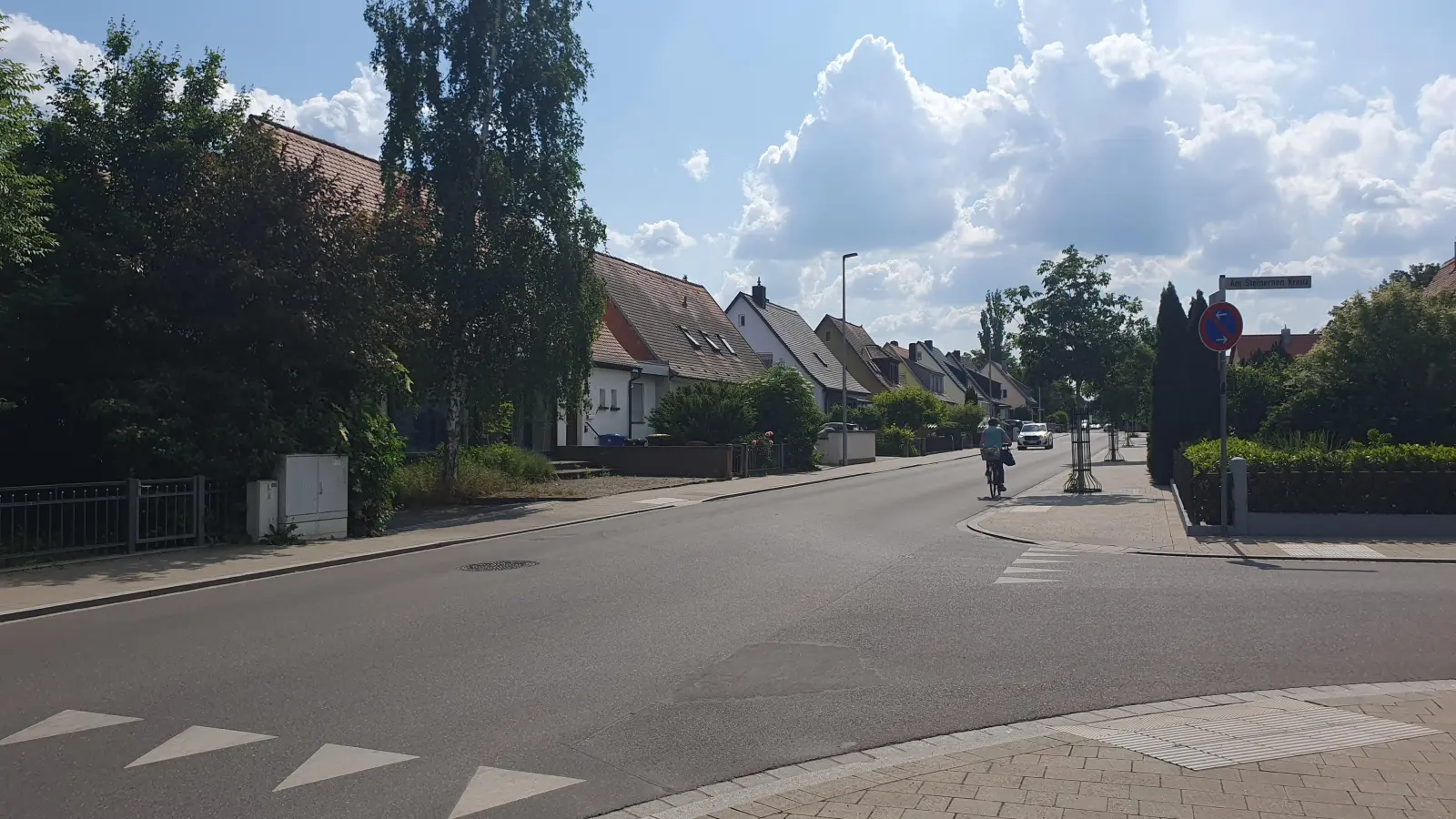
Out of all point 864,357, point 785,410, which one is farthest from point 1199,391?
point 864,357

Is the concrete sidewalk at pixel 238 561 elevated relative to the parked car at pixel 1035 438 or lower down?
lower down

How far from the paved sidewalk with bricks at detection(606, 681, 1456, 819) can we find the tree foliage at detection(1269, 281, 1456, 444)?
55.6 ft

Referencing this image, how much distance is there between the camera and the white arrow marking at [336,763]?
5434mm

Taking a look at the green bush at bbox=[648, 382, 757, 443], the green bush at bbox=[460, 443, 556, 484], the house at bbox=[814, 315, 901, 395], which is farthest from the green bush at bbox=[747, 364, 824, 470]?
the house at bbox=[814, 315, 901, 395]

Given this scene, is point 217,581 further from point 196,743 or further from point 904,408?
point 904,408

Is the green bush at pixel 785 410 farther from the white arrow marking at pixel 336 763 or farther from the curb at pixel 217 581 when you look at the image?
the white arrow marking at pixel 336 763

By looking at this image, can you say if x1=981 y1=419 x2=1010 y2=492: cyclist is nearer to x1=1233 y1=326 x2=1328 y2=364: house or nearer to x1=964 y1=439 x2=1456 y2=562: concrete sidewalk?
x1=964 y1=439 x2=1456 y2=562: concrete sidewalk

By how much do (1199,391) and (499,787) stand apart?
27.3 m

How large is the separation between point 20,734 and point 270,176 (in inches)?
472

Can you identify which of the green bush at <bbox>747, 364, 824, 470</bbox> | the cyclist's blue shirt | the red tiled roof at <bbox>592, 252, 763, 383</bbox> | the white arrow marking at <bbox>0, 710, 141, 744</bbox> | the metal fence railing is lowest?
the white arrow marking at <bbox>0, 710, 141, 744</bbox>

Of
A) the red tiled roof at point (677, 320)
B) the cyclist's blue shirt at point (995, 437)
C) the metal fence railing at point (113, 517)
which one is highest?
the red tiled roof at point (677, 320)

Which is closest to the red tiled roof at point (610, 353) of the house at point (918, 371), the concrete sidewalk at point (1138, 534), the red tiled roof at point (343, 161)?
the red tiled roof at point (343, 161)

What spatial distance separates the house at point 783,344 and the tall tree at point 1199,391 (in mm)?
28475

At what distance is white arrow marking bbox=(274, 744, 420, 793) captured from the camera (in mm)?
5434
